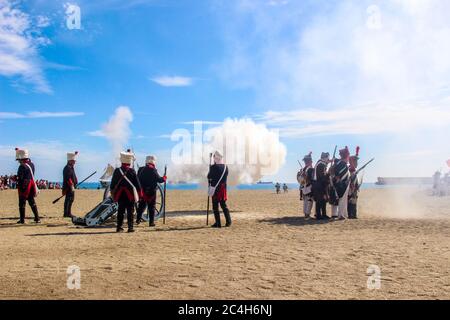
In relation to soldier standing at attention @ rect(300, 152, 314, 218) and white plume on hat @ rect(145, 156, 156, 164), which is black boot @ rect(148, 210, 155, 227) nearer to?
white plume on hat @ rect(145, 156, 156, 164)

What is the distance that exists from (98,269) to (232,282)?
2.27 m

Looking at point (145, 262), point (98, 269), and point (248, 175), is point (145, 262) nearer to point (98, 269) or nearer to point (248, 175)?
point (98, 269)

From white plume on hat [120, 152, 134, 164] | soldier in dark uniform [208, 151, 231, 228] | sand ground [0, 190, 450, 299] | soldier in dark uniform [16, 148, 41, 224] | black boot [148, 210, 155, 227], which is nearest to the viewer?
sand ground [0, 190, 450, 299]

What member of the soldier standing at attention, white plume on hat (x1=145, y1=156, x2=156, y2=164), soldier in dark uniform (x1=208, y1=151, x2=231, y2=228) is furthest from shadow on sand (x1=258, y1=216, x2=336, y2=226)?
white plume on hat (x1=145, y1=156, x2=156, y2=164)

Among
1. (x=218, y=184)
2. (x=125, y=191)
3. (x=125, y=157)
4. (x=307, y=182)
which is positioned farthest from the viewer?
(x=307, y=182)

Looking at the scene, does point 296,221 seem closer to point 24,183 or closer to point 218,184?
point 218,184

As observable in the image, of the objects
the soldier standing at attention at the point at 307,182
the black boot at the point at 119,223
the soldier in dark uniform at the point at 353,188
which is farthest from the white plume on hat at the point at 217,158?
the soldier in dark uniform at the point at 353,188

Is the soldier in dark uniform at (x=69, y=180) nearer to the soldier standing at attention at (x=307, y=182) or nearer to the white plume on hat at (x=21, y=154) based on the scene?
the white plume on hat at (x=21, y=154)

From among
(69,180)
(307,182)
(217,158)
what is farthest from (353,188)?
(69,180)

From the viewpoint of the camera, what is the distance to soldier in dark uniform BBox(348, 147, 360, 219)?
14570mm

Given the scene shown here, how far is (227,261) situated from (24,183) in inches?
319

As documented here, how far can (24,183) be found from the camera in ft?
42.5

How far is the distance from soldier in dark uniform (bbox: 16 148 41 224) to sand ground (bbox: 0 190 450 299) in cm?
79
